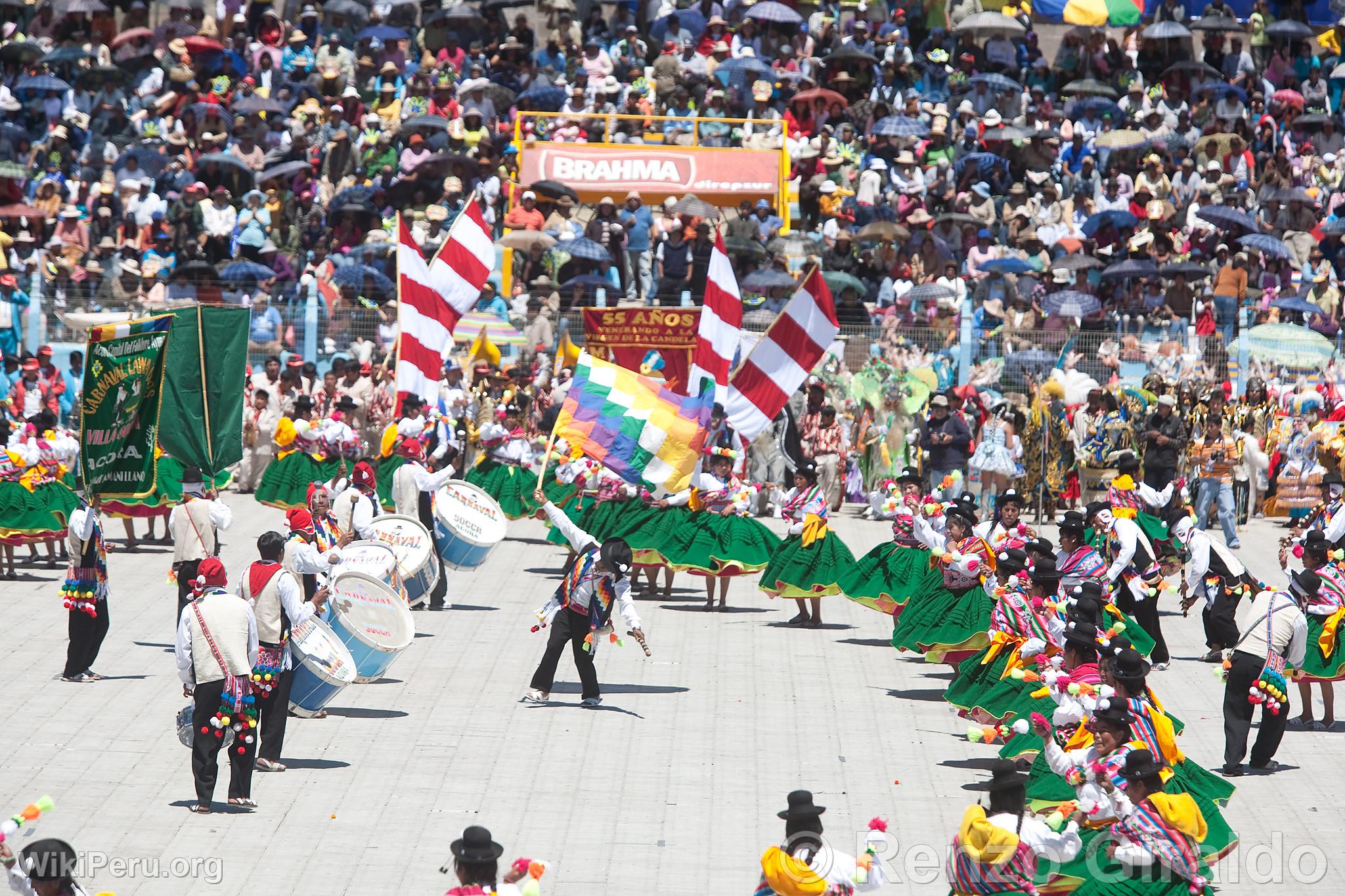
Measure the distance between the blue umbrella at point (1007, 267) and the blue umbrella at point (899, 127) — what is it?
340cm

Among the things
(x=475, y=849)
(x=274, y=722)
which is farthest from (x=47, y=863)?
(x=274, y=722)

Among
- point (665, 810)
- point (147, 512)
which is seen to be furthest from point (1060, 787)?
point (147, 512)

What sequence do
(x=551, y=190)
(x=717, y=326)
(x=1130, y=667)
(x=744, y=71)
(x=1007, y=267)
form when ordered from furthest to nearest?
(x=744, y=71) → (x=551, y=190) → (x=1007, y=267) → (x=717, y=326) → (x=1130, y=667)

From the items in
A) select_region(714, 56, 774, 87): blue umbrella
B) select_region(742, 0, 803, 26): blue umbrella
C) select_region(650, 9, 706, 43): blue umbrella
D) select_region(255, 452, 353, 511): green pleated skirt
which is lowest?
select_region(255, 452, 353, 511): green pleated skirt

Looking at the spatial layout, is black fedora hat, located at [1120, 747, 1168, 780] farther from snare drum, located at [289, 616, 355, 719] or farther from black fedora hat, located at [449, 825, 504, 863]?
snare drum, located at [289, 616, 355, 719]

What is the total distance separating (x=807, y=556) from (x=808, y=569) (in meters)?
0.11

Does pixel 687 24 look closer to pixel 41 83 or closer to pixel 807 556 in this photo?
pixel 41 83

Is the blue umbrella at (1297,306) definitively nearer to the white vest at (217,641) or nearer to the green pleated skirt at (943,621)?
the green pleated skirt at (943,621)

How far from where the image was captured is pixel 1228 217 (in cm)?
2628

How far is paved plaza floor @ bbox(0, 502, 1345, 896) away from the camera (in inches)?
384

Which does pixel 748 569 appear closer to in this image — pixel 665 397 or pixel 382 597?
pixel 665 397

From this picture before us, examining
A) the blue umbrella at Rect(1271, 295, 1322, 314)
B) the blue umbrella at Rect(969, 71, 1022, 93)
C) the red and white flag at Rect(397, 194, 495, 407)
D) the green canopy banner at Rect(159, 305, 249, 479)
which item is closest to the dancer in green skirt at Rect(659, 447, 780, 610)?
the red and white flag at Rect(397, 194, 495, 407)

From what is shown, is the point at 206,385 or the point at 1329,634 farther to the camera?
the point at 206,385

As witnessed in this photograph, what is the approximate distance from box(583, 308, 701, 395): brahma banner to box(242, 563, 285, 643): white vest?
32.9ft
